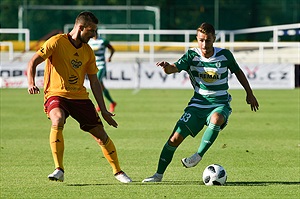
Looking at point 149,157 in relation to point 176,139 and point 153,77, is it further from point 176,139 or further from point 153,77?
point 153,77

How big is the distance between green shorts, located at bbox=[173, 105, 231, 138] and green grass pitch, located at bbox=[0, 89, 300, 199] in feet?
1.96

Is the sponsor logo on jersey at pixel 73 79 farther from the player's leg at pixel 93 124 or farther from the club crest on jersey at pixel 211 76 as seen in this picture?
the club crest on jersey at pixel 211 76

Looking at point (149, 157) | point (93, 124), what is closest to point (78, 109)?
point (93, 124)

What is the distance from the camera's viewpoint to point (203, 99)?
9461 millimetres

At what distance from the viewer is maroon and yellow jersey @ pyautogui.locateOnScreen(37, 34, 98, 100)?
357 inches

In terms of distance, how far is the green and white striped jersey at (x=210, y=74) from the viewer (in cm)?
944

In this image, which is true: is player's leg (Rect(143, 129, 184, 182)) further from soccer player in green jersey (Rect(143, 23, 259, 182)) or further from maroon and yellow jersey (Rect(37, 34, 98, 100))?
maroon and yellow jersey (Rect(37, 34, 98, 100))

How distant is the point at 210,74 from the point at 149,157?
8.21 feet

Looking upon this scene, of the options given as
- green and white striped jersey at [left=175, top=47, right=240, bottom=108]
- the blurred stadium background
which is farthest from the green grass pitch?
the blurred stadium background

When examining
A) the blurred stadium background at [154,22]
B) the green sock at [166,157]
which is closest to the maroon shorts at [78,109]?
the green sock at [166,157]

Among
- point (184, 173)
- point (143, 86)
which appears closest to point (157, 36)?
point (143, 86)

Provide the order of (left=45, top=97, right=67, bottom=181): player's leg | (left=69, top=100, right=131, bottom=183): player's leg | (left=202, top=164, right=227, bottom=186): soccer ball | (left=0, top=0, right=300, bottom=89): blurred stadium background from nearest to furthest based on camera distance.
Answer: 1. (left=45, top=97, right=67, bottom=181): player's leg
2. (left=202, top=164, right=227, bottom=186): soccer ball
3. (left=69, top=100, right=131, bottom=183): player's leg
4. (left=0, top=0, right=300, bottom=89): blurred stadium background

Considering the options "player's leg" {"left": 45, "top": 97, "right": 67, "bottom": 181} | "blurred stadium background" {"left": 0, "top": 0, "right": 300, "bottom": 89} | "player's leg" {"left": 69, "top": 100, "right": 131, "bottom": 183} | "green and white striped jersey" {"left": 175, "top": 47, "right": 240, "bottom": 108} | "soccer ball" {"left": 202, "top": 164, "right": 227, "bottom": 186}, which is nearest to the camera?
"player's leg" {"left": 45, "top": 97, "right": 67, "bottom": 181}

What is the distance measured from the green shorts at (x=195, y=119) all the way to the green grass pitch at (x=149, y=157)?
599mm
